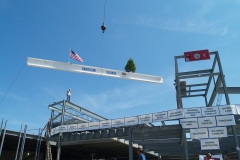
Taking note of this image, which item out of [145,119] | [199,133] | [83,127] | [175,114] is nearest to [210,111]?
[199,133]

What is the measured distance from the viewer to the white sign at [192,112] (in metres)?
17.1

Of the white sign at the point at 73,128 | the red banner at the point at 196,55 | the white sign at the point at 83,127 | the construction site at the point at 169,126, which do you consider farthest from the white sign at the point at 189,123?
the white sign at the point at 73,128

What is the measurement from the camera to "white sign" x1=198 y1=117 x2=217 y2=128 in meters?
16.3

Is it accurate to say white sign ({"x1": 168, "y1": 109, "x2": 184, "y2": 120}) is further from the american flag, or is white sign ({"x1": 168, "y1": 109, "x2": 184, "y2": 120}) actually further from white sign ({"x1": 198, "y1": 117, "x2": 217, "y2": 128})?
the american flag

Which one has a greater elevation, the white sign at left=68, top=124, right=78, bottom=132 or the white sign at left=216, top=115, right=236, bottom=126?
the white sign at left=68, top=124, right=78, bottom=132

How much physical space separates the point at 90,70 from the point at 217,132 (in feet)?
37.6

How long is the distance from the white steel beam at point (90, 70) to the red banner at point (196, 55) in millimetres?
3142

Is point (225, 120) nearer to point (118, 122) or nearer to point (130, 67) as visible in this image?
point (130, 67)

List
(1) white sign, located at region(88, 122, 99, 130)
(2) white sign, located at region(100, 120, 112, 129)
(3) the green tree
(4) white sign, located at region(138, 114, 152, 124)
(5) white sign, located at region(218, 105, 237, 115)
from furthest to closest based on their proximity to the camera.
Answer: (1) white sign, located at region(88, 122, 99, 130) → (2) white sign, located at region(100, 120, 112, 129) → (3) the green tree → (4) white sign, located at region(138, 114, 152, 124) → (5) white sign, located at region(218, 105, 237, 115)

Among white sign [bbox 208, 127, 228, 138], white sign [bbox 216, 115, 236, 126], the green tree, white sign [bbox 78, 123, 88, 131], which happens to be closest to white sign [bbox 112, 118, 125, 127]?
white sign [bbox 78, 123, 88, 131]

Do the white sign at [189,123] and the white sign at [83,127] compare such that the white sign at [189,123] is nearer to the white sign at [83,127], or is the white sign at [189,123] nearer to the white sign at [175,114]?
the white sign at [175,114]

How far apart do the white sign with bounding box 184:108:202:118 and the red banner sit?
206 inches

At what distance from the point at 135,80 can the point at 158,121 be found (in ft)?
13.7

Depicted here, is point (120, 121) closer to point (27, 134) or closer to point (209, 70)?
point (209, 70)
